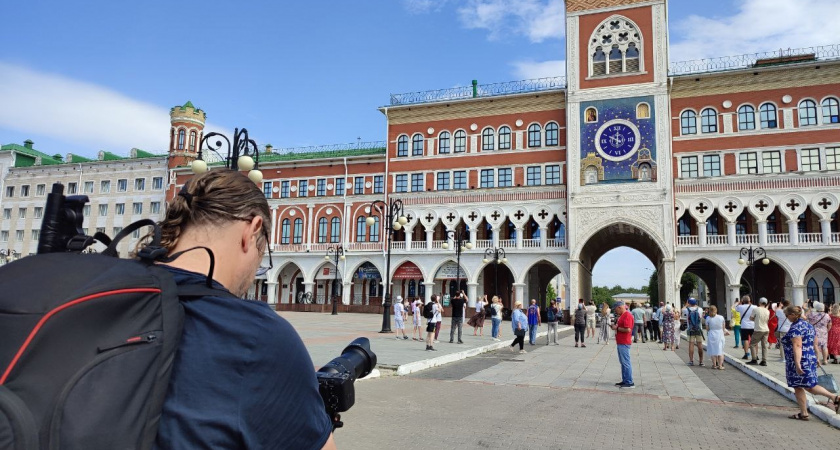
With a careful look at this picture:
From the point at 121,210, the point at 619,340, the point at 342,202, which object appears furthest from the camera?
the point at 121,210

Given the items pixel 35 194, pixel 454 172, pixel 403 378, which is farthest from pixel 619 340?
pixel 35 194

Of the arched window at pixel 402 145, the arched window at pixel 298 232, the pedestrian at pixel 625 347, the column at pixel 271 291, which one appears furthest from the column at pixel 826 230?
the column at pixel 271 291

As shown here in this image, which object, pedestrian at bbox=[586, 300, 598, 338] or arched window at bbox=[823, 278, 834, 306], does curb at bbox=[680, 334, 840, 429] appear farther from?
arched window at bbox=[823, 278, 834, 306]

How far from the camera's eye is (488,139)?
1487 inches

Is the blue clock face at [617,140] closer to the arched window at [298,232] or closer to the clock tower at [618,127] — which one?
the clock tower at [618,127]

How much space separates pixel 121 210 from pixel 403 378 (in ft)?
149

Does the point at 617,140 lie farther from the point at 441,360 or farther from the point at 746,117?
the point at 441,360

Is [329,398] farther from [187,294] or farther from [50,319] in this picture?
[50,319]

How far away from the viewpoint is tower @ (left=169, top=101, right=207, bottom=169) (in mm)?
Answer: 46562

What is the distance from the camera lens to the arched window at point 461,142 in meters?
38.2

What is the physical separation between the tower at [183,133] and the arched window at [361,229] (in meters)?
16.3

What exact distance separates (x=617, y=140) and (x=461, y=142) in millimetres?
10185

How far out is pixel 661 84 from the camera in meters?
33.0

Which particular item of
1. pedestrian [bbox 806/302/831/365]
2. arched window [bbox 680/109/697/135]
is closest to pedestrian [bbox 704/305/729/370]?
pedestrian [bbox 806/302/831/365]
